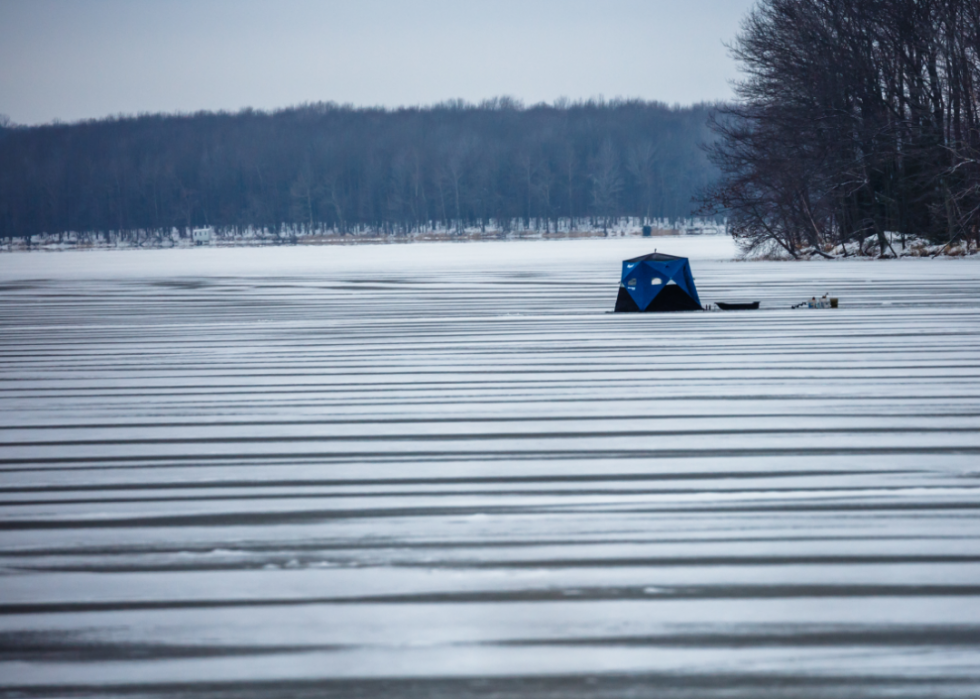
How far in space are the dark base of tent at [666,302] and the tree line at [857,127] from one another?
16529mm

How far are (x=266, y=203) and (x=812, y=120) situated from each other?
3817 inches

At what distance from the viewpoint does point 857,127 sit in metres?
28.3

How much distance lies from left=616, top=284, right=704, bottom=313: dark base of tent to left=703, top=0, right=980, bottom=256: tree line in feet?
54.2

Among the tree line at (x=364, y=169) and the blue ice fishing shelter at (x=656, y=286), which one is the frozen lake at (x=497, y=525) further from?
the tree line at (x=364, y=169)

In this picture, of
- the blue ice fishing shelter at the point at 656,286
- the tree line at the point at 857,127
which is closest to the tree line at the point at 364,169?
the tree line at the point at 857,127

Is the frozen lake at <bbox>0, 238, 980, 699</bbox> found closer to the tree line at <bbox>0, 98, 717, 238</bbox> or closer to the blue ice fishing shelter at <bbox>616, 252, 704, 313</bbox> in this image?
the blue ice fishing shelter at <bbox>616, 252, 704, 313</bbox>

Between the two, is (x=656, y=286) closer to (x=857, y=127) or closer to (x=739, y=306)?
(x=739, y=306)

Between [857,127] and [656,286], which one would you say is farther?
[857,127]

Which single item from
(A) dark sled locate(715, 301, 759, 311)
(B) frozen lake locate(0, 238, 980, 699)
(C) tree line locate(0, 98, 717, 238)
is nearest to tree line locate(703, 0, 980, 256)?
(A) dark sled locate(715, 301, 759, 311)

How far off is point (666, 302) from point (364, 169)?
10970 cm

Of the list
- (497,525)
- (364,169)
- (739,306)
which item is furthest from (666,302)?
(364,169)

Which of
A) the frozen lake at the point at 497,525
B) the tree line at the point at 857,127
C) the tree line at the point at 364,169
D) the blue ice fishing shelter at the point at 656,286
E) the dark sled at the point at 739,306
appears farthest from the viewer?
the tree line at the point at 364,169

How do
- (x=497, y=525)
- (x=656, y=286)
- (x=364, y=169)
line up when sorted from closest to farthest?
(x=497, y=525)
(x=656, y=286)
(x=364, y=169)

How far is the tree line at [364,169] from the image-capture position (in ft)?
370
